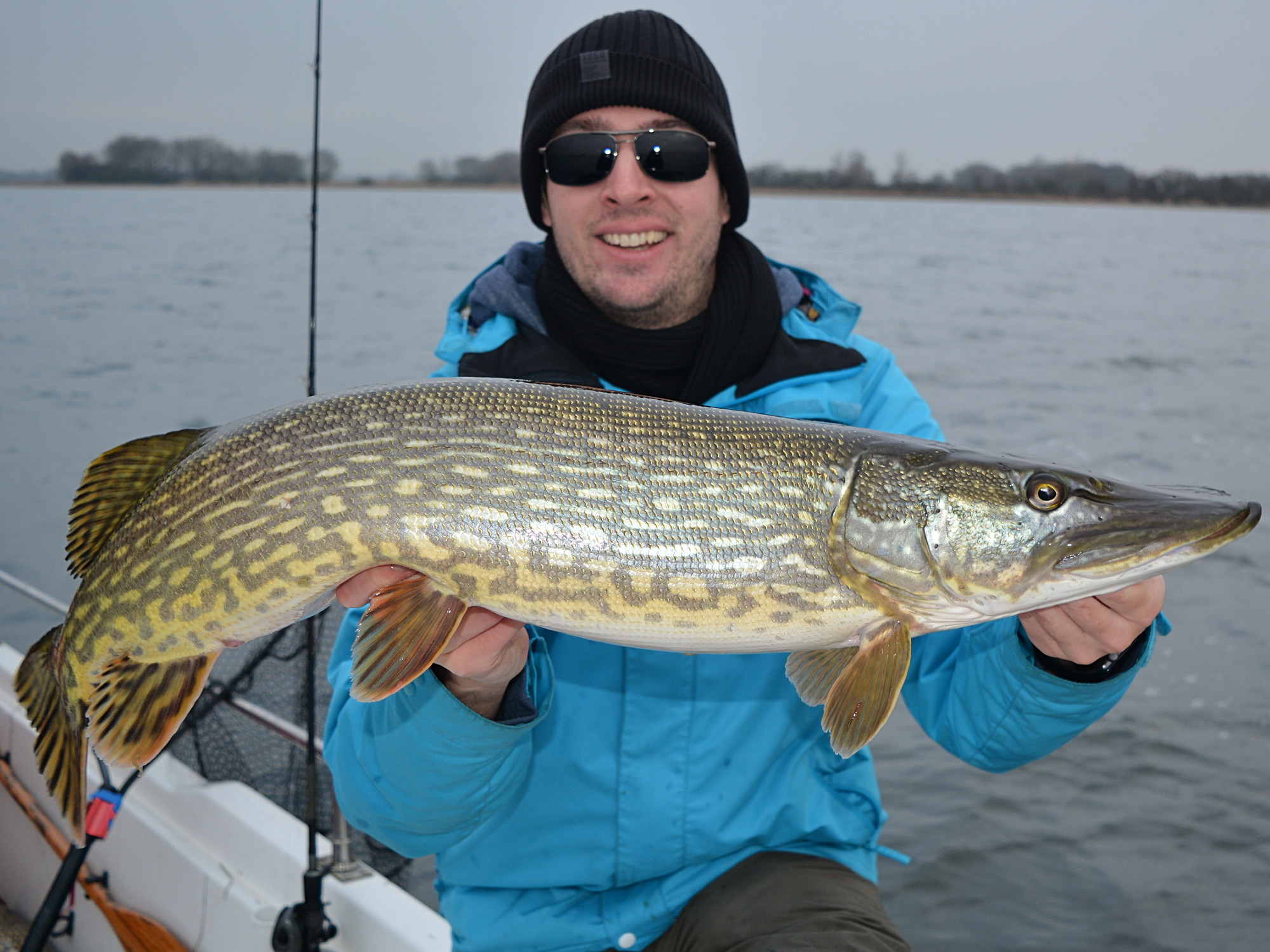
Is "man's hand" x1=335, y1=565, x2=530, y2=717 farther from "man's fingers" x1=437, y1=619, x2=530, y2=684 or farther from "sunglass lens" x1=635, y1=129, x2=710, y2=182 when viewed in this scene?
"sunglass lens" x1=635, y1=129, x2=710, y2=182

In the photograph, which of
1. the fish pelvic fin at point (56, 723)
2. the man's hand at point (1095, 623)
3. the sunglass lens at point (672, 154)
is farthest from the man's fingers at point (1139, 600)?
the fish pelvic fin at point (56, 723)

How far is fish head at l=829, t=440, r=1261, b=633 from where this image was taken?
1.46 meters

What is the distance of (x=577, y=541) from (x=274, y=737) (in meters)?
2.20

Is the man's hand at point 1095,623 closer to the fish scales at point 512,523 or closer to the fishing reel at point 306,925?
the fish scales at point 512,523

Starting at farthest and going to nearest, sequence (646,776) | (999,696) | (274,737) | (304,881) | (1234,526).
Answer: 1. (274,737)
2. (304,881)
3. (646,776)
4. (999,696)
5. (1234,526)

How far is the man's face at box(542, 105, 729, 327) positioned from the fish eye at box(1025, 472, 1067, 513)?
1.23 meters

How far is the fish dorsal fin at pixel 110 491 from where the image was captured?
1.68m

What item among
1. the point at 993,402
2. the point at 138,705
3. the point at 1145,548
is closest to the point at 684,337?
the point at 1145,548

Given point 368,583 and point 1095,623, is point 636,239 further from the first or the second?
point 1095,623

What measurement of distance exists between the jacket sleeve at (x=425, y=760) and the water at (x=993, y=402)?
9.67 feet

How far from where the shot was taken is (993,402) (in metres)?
11.5

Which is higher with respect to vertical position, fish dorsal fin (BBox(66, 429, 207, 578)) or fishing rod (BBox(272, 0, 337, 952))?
fish dorsal fin (BBox(66, 429, 207, 578))

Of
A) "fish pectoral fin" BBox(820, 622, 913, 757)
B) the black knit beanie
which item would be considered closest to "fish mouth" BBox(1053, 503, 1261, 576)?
"fish pectoral fin" BBox(820, 622, 913, 757)

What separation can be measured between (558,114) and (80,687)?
1757 mm
